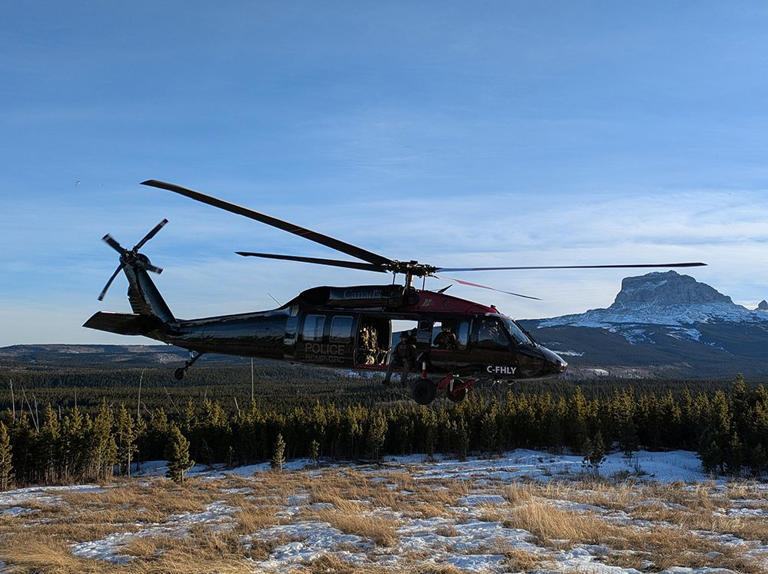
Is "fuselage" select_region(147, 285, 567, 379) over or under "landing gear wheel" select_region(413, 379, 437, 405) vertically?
over

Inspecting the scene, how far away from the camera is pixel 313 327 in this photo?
1709 centimetres

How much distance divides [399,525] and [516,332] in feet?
65.0

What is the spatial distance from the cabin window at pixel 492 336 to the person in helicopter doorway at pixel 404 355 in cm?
164

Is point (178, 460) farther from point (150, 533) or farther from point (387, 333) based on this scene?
point (387, 333)

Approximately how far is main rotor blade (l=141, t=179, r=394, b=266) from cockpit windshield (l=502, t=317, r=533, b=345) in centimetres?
343

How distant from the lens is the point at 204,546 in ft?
92.7

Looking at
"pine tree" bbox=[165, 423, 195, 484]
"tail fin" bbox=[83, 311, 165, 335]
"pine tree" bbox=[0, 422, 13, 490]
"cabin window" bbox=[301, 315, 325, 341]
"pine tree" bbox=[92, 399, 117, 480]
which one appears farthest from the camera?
"pine tree" bbox=[92, 399, 117, 480]

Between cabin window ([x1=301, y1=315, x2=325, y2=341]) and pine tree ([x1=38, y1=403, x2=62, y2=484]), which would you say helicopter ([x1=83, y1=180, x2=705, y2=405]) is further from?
pine tree ([x1=38, y1=403, x2=62, y2=484])

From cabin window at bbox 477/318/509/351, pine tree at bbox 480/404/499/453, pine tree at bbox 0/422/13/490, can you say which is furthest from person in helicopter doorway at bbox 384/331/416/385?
pine tree at bbox 480/404/499/453

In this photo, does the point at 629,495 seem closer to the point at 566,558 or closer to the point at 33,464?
the point at 566,558

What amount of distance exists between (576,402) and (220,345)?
71.1m

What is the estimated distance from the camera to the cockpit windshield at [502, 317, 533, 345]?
1599cm

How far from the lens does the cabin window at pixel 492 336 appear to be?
15945 mm

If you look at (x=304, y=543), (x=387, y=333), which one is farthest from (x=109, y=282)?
(x=304, y=543)
